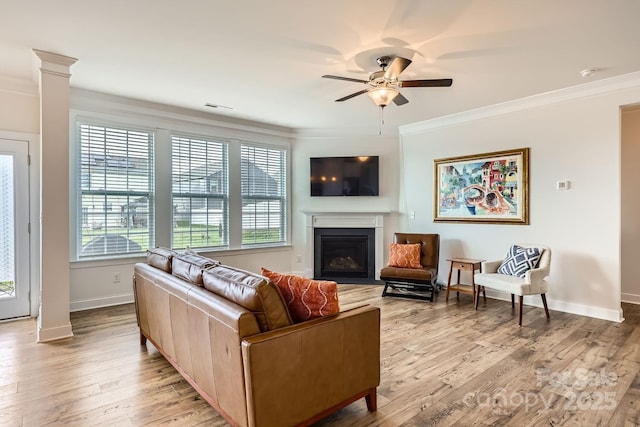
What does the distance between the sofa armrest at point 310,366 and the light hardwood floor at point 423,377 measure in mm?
279

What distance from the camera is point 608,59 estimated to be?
3.19 meters

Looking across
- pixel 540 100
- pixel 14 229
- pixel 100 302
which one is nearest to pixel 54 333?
pixel 100 302

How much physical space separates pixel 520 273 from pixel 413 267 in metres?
1.33

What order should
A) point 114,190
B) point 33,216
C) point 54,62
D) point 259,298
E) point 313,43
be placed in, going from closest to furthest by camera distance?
1. point 259,298
2. point 313,43
3. point 54,62
4. point 33,216
5. point 114,190

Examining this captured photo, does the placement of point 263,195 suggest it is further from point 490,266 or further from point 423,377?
point 423,377

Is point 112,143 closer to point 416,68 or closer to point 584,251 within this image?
point 416,68

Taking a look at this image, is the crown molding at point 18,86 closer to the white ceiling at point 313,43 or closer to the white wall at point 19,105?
the white wall at point 19,105

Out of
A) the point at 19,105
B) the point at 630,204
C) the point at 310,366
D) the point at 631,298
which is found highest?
the point at 19,105

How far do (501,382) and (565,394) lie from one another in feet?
1.26

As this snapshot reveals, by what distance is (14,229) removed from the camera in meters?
3.75

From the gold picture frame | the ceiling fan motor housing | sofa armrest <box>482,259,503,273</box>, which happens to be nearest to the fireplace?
the gold picture frame

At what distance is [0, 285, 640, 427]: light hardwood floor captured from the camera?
2064mm

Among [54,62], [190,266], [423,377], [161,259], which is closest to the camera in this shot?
[190,266]

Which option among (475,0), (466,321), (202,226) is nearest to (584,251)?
(466,321)
